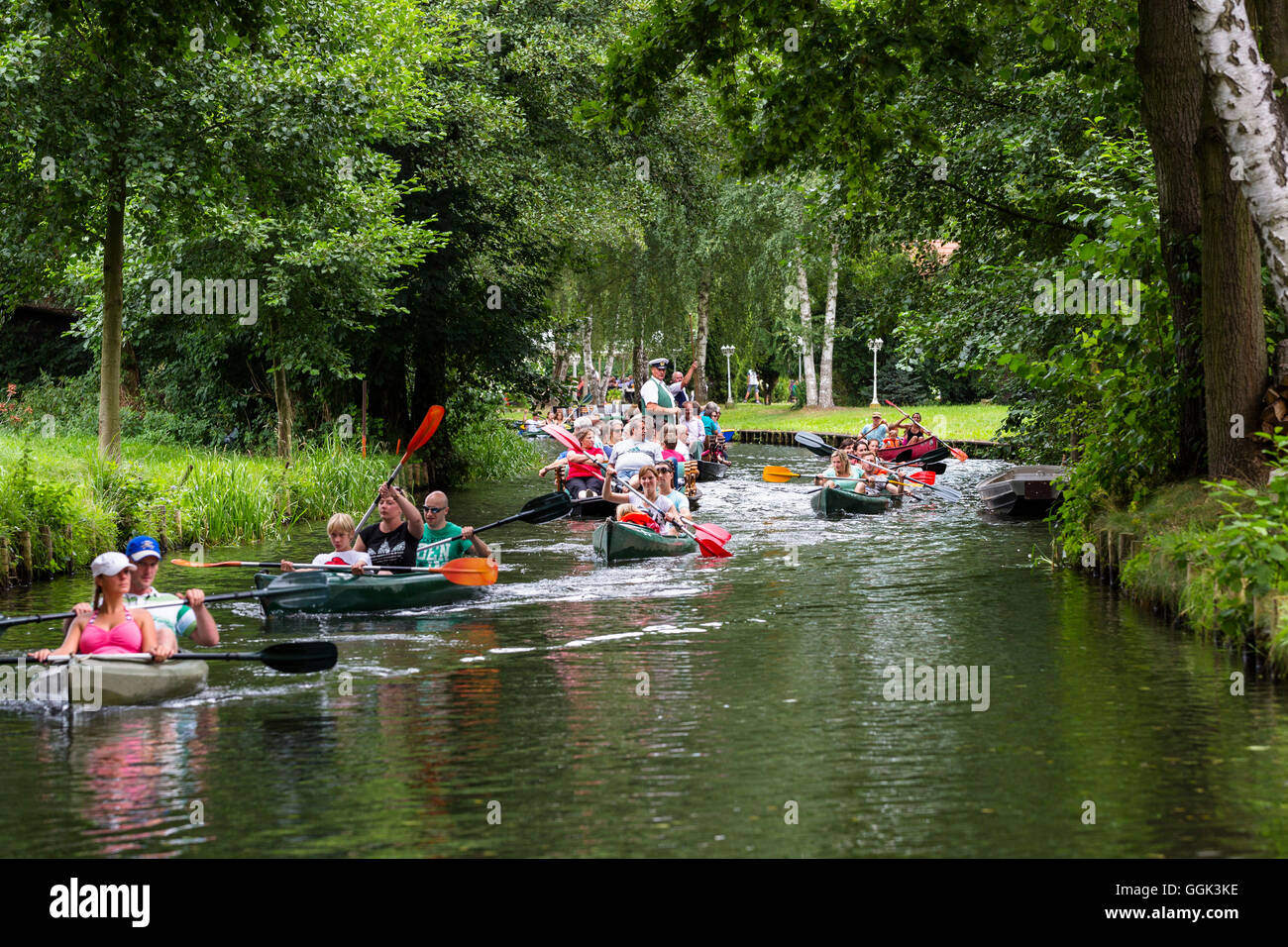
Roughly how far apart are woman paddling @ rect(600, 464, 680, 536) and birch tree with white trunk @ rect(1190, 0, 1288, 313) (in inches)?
310

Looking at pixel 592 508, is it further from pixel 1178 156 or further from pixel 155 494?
pixel 1178 156

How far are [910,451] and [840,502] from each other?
27.4 ft

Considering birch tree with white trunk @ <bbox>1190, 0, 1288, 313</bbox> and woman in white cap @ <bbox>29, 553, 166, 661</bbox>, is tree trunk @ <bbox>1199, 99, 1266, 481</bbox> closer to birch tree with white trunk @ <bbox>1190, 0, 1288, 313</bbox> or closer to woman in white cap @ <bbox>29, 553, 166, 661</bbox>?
birch tree with white trunk @ <bbox>1190, 0, 1288, 313</bbox>

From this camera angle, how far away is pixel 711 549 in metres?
16.5

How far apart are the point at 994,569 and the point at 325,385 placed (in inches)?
593

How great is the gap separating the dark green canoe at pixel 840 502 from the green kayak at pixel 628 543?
562 cm

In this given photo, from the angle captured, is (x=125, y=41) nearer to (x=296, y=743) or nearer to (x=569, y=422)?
(x=296, y=743)

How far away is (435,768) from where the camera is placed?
277 inches

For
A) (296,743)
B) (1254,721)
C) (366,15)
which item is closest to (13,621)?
(296,743)

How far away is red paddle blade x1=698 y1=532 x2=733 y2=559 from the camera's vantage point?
53.7 feet

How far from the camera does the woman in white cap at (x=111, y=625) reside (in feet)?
27.7

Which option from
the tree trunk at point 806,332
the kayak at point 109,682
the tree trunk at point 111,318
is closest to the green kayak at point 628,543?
the tree trunk at point 111,318

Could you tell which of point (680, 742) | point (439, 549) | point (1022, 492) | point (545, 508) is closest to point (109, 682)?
point (680, 742)

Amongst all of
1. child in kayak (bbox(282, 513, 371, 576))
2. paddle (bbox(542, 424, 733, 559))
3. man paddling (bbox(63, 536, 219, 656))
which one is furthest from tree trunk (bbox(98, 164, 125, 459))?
man paddling (bbox(63, 536, 219, 656))
